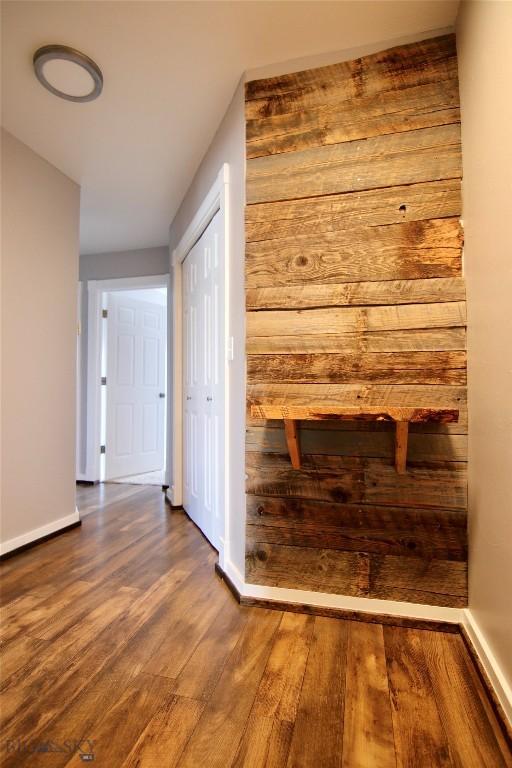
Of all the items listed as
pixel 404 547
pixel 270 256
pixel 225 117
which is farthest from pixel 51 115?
pixel 404 547

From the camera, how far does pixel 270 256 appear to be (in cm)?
167

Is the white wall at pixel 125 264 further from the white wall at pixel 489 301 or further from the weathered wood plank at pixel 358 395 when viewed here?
the white wall at pixel 489 301

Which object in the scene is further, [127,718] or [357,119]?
[357,119]

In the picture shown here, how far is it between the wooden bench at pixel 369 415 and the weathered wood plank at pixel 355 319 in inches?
14.7

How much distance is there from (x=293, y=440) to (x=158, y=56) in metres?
1.71

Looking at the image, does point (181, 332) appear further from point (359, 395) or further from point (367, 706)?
point (367, 706)

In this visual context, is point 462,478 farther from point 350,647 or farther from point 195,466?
point 195,466

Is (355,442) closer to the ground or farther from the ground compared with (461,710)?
farther from the ground

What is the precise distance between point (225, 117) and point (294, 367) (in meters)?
1.42

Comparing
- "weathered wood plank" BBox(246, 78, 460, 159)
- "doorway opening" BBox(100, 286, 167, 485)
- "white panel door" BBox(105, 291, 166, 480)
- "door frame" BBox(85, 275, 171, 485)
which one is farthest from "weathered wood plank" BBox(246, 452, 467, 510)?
"white panel door" BBox(105, 291, 166, 480)

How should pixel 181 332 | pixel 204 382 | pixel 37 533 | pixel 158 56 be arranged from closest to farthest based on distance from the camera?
1. pixel 158 56
2. pixel 37 533
3. pixel 204 382
4. pixel 181 332

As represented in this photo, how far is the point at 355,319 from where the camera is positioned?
5.14 feet

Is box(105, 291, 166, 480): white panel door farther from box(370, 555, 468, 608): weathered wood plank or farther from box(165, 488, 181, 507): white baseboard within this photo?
box(370, 555, 468, 608): weathered wood plank

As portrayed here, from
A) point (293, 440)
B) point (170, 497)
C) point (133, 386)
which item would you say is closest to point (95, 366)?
point (133, 386)
